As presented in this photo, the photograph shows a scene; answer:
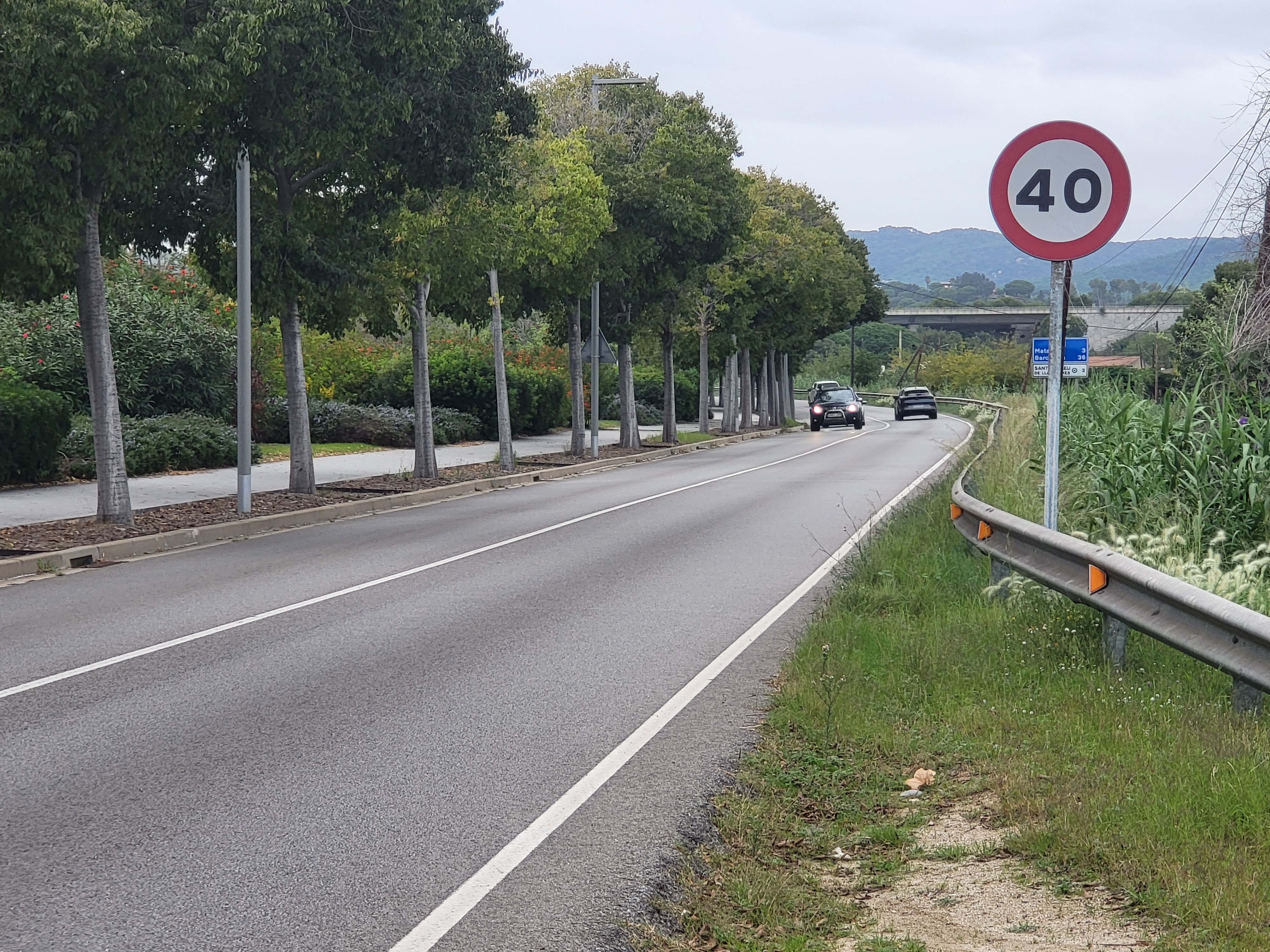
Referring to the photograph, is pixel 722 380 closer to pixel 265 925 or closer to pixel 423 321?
pixel 423 321

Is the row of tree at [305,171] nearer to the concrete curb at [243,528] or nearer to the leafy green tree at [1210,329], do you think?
the concrete curb at [243,528]

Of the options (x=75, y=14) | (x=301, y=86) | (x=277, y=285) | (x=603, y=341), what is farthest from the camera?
(x=603, y=341)

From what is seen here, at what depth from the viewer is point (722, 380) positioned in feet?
195

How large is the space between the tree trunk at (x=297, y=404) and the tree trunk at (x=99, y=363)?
163 inches

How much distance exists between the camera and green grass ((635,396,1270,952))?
455 cm

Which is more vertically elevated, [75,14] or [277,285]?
[75,14]

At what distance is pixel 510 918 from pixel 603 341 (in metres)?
28.0

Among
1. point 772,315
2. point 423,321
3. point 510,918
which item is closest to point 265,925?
point 510,918

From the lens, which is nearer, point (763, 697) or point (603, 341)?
point (763, 697)

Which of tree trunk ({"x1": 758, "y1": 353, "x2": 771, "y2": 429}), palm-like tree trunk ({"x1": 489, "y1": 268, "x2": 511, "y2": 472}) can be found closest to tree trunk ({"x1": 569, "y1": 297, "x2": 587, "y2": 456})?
palm-like tree trunk ({"x1": 489, "y1": 268, "x2": 511, "y2": 472})

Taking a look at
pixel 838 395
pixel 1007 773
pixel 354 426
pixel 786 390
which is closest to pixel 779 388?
pixel 786 390

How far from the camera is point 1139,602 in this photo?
6.89 meters

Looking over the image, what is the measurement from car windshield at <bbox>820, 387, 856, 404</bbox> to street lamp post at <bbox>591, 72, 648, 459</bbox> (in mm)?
26546

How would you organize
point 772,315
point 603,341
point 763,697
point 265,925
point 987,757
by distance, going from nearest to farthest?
point 265,925 → point 987,757 → point 763,697 → point 603,341 → point 772,315
